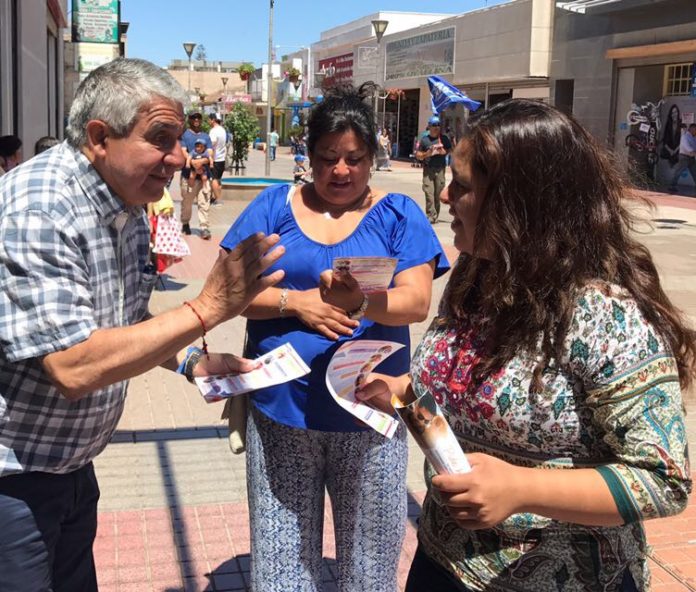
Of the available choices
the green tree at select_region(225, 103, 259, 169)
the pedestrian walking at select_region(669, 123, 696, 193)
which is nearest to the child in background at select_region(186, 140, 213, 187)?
the green tree at select_region(225, 103, 259, 169)

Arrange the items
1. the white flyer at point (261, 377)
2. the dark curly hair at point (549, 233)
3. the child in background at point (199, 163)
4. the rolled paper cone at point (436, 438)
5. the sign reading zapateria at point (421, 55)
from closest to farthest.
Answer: the rolled paper cone at point (436, 438) < the dark curly hair at point (549, 233) < the white flyer at point (261, 377) < the child in background at point (199, 163) < the sign reading zapateria at point (421, 55)

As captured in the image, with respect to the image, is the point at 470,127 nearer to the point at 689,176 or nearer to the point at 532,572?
the point at 532,572

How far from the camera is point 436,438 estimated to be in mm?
1596

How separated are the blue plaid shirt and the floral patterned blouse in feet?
2.77

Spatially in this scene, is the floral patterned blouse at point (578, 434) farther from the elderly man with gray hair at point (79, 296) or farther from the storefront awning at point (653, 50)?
the storefront awning at point (653, 50)

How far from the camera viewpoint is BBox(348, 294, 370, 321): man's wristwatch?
2.61 meters

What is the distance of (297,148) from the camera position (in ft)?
135

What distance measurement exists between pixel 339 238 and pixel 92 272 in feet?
3.08

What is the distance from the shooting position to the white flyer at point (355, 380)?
2295mm

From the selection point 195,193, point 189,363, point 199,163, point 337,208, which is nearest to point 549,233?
point 337,208

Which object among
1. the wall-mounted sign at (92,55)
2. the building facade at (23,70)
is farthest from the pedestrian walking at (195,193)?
the wall-mounted sign at (92,55)

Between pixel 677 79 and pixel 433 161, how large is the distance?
13.2 metres

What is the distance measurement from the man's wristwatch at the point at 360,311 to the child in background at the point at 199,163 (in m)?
11.4

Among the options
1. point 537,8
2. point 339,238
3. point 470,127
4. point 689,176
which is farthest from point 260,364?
point 537,8
